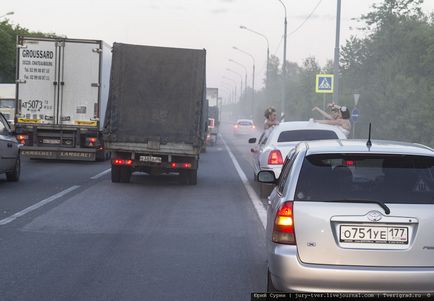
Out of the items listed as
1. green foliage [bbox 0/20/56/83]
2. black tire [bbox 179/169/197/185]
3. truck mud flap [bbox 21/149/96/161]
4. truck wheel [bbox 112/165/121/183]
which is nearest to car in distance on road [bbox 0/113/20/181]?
truck wheel [bbox 112/165/121/183]

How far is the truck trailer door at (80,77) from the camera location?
22.2 metres

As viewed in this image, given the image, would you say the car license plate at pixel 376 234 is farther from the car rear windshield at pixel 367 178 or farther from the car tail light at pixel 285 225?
the car tail light at pixel 285 225

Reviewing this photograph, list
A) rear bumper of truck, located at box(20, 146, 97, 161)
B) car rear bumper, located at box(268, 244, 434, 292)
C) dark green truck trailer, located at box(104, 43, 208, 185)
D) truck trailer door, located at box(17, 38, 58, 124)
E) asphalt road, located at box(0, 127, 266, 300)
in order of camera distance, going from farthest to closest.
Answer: rear bumper of truck, located at box(20, 146, 97, 161), truck trailer door, located at box(17, 38, 58, 124), dark green truck trailer, located at box(104, 43, 208, 185), asphalt road, located at box(0, 127, 266, 300), car rear bumper, located at box(268, 244, 434, 292)

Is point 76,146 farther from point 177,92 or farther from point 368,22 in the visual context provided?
point 368,22

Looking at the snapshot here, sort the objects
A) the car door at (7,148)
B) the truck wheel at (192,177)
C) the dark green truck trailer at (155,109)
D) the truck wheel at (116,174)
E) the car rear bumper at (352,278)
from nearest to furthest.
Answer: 1. the car rear bumper at (352,278)
2. the car door at (7,148)
3. the dark green truck trailer at (155,109)
4. the truck wheel at (116,174)
5. the truck wheel at (192,177)

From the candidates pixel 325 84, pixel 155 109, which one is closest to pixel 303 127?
pixel 155 109

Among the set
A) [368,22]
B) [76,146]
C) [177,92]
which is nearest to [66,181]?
[177,92]

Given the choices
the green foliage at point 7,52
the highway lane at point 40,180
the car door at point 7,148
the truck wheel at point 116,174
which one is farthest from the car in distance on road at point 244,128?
the car door at point 7,148

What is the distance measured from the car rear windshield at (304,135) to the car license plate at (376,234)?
9013 mm

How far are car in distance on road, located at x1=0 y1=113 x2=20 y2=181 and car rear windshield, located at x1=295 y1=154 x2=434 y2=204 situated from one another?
11170 millimetres

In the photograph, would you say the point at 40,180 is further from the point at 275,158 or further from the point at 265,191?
the point at 275,158

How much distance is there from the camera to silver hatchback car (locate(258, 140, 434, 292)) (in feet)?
16.6

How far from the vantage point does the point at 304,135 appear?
14.2 meters

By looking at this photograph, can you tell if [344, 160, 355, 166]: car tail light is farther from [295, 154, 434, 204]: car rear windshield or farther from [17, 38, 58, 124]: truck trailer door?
[17, 38, 58, 124]: truck trailer door
